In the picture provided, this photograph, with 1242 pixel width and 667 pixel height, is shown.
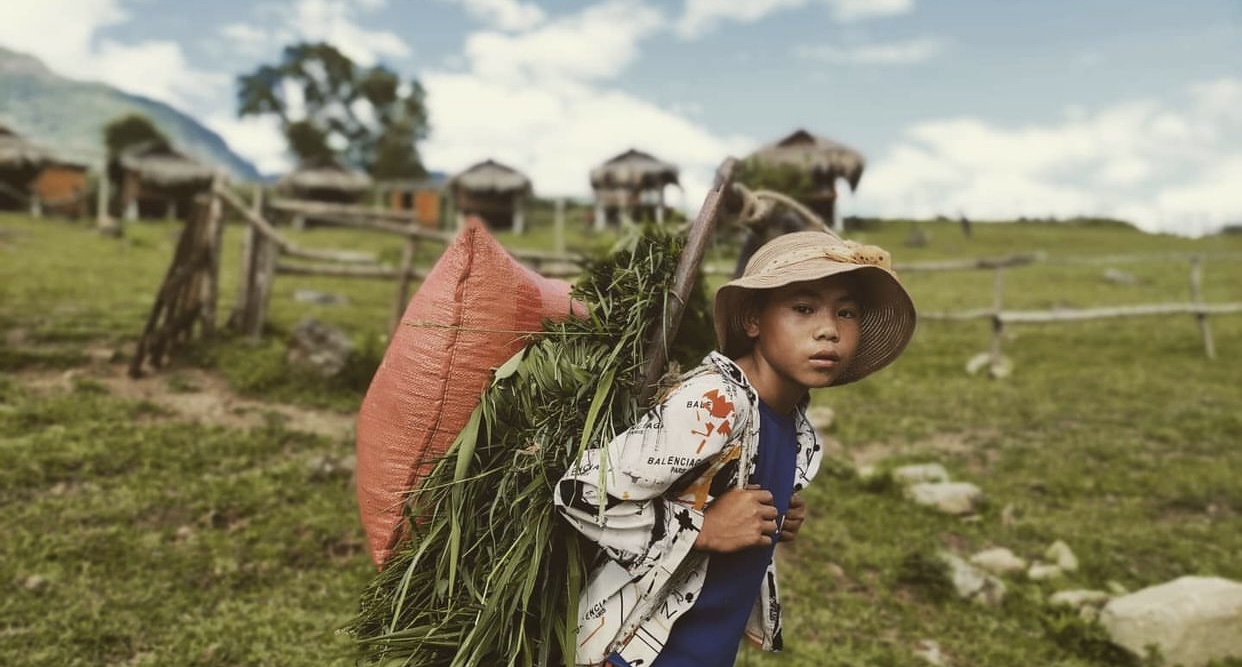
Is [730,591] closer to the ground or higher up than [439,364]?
closer to the ground

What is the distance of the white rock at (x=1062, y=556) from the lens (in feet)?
13.4

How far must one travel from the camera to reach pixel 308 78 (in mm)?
41344

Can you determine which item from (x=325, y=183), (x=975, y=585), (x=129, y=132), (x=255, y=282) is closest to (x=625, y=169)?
(x=325, y=183)

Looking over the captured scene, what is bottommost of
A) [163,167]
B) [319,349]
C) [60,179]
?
[319,349]

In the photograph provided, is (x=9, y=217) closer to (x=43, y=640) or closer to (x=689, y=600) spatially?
(x=43, y=640)

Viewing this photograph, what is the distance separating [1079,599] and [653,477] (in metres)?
3.28

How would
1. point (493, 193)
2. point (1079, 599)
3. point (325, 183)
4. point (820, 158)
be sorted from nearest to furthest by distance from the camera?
point (1079, 599) → point (820, 158) → point (493, 193) → point (325, 183)

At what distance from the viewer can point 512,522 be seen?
148 centimetres

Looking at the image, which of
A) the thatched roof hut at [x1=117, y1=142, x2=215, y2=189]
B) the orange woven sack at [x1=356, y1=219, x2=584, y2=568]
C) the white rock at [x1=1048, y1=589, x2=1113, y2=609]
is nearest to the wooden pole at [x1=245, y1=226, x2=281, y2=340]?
the orange woven sack at [x1=356, y1=219, x2=584, y2=568]

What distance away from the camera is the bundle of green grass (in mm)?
1437

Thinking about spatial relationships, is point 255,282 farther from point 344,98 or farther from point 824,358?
point 344,98

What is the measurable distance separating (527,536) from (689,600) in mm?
322

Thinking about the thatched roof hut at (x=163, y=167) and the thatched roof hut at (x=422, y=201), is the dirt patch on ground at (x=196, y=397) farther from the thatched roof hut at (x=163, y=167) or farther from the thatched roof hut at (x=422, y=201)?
the thatched roof hut at (x=422, y=201)

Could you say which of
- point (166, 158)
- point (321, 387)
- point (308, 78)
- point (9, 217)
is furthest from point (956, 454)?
point (308, 78)
